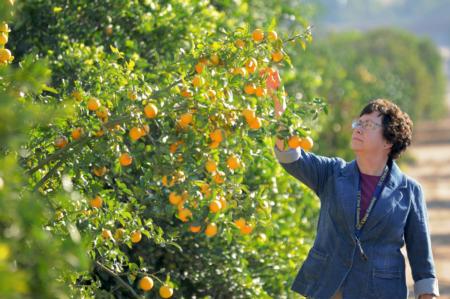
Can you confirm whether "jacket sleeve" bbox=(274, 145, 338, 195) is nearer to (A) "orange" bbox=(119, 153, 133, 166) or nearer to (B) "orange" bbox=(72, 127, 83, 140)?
(A) "orange" bbox=(119, 153, 133, 166)

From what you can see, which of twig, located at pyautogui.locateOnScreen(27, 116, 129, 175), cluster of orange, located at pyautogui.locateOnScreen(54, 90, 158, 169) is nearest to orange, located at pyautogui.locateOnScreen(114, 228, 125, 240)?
cluster of orange, located at pyautogui.locateOnScreen(54, 90, 158, 169)

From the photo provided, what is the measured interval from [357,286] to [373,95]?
1247 cm

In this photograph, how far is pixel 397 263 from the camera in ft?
13.0

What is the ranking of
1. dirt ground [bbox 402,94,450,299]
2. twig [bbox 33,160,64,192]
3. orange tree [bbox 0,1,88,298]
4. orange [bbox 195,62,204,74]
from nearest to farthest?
orange tree [bbox 0,1,88,298] < twig [bbox 33,160,64,192] < orange [bbox 195,62,204,74] < dirt ground [bbox 402,94,450,299]

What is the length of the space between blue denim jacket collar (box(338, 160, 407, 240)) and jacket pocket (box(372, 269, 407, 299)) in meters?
0.15

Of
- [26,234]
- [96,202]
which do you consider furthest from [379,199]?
[26,234]

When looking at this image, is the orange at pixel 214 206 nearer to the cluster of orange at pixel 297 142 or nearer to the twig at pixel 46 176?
the cluster of orange at pixel 297 142

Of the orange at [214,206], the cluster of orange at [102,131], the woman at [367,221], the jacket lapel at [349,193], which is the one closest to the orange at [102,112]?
the cluster of orange at [102,131]

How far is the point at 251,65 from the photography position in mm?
3354

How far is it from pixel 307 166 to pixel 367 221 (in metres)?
0.30

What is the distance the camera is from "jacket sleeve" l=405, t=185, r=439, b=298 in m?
3.98

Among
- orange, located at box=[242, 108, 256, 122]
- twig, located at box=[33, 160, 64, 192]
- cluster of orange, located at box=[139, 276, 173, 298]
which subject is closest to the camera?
twig, located at box=[33, 160, 64, 192]

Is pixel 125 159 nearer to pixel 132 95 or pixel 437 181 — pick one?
pixel 132 95

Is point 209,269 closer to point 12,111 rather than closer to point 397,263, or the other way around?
point 397,263
